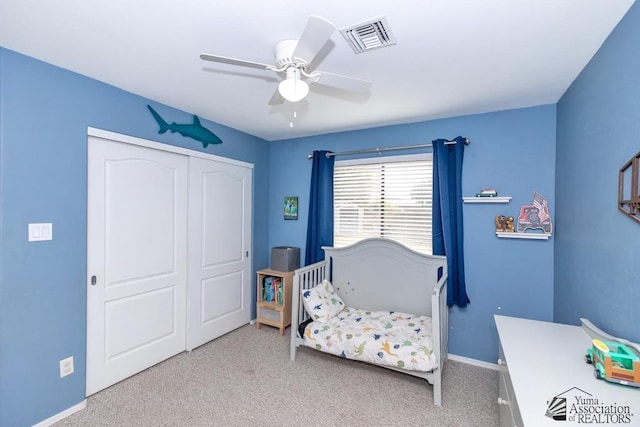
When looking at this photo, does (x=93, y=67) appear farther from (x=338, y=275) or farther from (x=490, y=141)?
(x=490, y=141)

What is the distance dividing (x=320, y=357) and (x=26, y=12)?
3.17m

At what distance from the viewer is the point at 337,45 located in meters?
1.71

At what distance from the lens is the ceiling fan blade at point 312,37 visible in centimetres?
123

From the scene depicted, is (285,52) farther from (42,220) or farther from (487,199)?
(487,199)

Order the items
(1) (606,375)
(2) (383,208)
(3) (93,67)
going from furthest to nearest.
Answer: (2) (383,208) < (3) (93,67) < (1) (606,375)

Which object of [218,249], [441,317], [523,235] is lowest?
[441,317]

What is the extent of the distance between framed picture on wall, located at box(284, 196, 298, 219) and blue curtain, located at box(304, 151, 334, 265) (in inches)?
13.0

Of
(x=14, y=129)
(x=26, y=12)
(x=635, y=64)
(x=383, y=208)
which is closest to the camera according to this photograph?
(x=635, y=64)

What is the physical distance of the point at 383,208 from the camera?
3.35 m

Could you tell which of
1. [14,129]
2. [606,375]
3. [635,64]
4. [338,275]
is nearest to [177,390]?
[338,275]

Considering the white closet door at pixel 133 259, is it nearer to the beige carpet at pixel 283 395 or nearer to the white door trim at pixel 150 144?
the white door trim at pixel 150 144

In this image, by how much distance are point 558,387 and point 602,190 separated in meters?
1.15

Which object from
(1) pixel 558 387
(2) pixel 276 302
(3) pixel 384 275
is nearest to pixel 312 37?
(1) pixel 558 387

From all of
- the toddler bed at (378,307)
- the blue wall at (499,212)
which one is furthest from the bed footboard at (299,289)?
the blue wall at (499,212)
